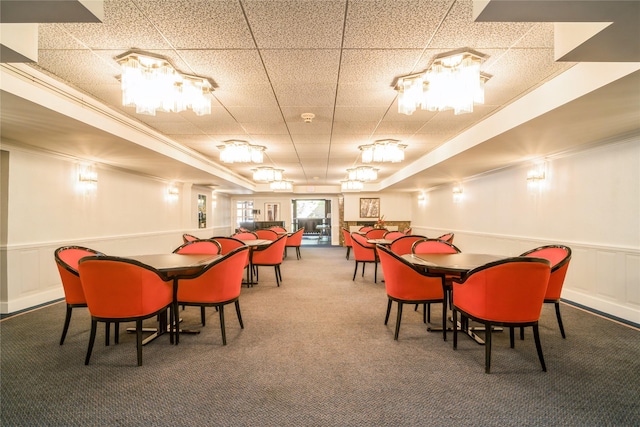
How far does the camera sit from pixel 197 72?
9.70 ft

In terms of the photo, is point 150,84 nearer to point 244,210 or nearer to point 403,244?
point 403,244

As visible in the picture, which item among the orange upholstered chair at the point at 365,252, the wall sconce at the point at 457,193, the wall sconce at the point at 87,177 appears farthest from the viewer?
the wall sconce at the point at 457,193

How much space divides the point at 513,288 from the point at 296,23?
2574mm

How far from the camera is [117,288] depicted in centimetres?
250

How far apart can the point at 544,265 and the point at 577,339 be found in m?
1.53

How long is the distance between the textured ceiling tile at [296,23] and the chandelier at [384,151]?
2.87 m

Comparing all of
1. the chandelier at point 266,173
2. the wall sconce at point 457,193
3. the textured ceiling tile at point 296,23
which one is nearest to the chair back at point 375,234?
the wall sconce at point 457,193

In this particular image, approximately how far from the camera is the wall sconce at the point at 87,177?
5.45 metres

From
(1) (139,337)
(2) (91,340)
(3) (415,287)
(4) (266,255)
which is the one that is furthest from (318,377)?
(4) (266,255)

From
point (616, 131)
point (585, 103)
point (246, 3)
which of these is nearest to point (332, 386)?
point (246, 3)

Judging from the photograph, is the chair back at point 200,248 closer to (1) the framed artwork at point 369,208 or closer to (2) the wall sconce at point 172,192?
(2) the wall sconce at point 172,192

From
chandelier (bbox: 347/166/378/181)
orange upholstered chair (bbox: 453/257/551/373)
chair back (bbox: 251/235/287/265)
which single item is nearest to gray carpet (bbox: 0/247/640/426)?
orange upholstered chair (bbox: 453/257/551/373)

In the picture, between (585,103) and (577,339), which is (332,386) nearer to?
(577,339)

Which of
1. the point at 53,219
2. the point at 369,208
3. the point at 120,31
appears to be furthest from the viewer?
the point at 369,208
